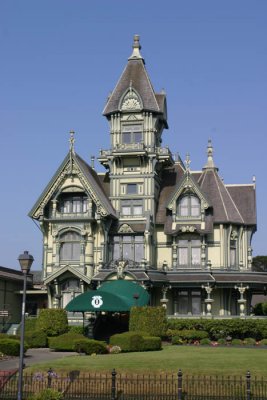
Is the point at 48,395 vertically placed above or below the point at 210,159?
below

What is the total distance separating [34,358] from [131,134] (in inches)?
976

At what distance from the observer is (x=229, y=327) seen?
135 ft

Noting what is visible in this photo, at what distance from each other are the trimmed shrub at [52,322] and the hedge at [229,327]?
7.13m

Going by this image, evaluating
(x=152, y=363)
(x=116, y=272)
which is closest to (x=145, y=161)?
(x=116, y=272)

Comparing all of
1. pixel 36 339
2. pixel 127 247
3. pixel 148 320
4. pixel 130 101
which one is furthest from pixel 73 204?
pixel 148 320

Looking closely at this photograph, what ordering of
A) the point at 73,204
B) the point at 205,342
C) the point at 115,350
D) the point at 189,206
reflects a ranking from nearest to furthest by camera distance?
1. the point at 115,350
2. the point at 205,342
3. the point at 189,206
4. the point at 73,204

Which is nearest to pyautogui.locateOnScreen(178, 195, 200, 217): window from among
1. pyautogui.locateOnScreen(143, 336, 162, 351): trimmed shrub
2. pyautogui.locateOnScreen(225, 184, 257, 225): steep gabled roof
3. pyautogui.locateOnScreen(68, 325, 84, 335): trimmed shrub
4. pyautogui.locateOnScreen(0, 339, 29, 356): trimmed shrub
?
pyautogui.locateOnScreen(225, 184, 257, 225): steep gabled roof

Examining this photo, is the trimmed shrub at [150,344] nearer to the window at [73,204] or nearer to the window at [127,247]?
the window at [127,247]

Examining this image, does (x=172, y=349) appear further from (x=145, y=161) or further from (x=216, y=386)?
(x=145, y=161)

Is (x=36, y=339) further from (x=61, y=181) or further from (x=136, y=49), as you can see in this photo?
(x=136, y=49)

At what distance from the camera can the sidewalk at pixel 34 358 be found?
29.7 m

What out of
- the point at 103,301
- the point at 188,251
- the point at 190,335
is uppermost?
the point at 188,251

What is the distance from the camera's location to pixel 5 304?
5312 cm

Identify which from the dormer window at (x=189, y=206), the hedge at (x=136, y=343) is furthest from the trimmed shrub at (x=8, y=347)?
the dormer window at (x=189, y=206)
